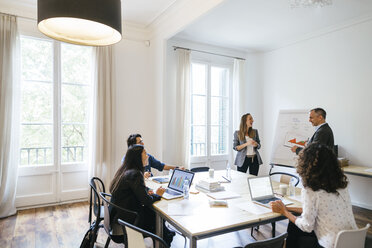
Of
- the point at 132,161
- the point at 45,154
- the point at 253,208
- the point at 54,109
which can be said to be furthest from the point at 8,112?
the point at 253,208

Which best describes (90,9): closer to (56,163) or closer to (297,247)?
(297,247)

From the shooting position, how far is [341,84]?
14.5 ft

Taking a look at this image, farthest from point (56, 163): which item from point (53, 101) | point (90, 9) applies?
point (90, 9)

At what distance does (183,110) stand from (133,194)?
2.99 m

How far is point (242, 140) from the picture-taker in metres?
4.10

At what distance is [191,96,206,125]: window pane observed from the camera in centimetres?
527

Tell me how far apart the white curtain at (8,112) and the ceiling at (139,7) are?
27cm

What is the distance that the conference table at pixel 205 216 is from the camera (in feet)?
5.24

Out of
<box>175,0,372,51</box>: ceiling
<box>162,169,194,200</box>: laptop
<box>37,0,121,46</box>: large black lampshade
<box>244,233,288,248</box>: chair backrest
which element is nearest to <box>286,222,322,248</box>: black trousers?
<box>244,233,288,248</box>: chair backrest

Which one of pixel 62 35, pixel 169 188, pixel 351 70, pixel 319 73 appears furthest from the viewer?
pixel 319 73

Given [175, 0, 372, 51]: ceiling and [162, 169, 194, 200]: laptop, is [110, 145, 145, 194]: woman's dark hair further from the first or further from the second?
[175, 0, 372, 51]: ceiling

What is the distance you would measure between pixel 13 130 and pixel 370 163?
5.63m

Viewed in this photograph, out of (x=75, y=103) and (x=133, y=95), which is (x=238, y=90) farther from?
(x=75, y=103)

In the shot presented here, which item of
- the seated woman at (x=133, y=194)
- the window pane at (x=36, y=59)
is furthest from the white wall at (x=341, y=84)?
the window pane at (x=36, y=59)
